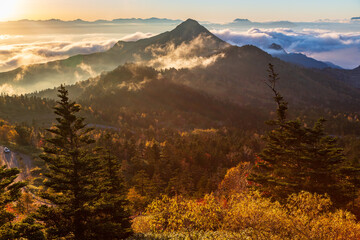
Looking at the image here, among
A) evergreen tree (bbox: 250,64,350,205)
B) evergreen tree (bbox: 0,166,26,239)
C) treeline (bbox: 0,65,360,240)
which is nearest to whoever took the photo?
evergreen tree (bbox: 0,166,26,239)

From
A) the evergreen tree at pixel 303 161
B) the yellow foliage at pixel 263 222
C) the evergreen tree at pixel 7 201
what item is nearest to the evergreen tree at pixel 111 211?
the yellow foliage at pixel 263 222

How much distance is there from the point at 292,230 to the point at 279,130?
2335 cm

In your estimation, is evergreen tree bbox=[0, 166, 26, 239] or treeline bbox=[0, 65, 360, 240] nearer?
evergreen tree bbox=[0, 166, 26, 239]

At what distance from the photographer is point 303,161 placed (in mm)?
44562

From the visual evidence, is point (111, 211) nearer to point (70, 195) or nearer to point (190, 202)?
point (70, 195)

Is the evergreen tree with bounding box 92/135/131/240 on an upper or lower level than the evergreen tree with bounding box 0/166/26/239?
lower

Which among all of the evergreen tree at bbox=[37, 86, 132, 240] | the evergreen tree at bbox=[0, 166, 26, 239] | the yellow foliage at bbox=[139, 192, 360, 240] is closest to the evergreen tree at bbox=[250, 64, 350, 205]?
the yellow foliage at bbox=[139, 192, 360, 240]

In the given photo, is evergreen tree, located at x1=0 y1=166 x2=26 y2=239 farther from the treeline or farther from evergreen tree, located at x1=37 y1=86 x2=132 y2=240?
evergreen tree, located at x1=37 y1=86 x2=132 y2=240

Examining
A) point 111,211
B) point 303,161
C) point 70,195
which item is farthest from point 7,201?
point 303,161

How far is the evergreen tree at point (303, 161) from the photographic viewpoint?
4300 cm

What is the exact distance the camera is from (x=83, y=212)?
29.8 m

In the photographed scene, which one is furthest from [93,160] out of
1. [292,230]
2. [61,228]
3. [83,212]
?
[292,230]

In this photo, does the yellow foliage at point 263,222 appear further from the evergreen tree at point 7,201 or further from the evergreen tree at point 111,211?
the evergreen tree at point 7,201

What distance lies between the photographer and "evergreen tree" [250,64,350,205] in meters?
43.0
